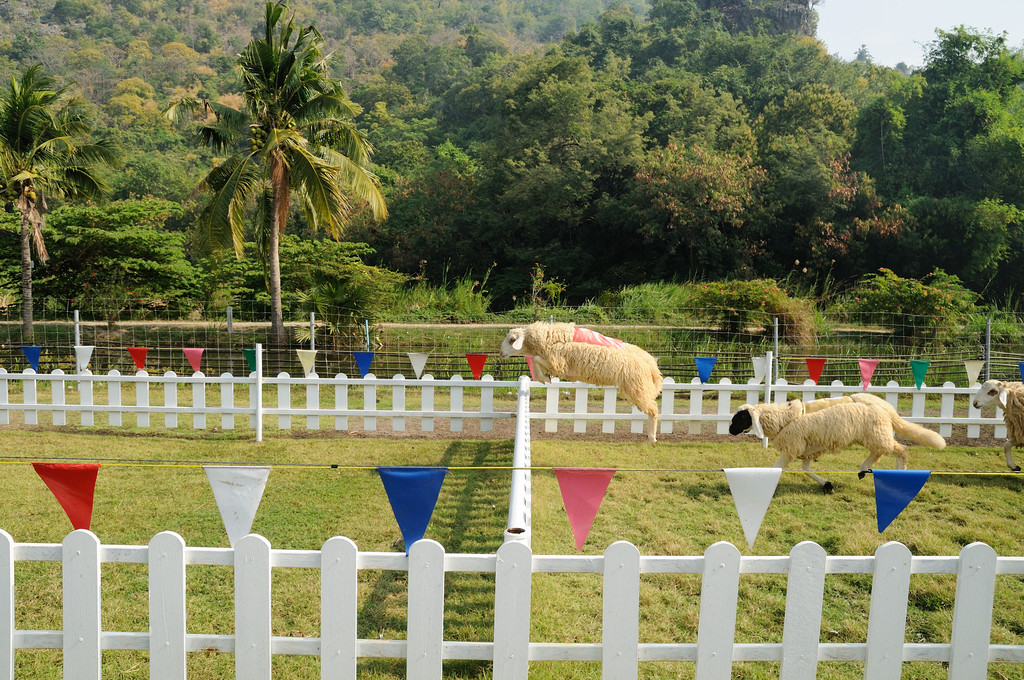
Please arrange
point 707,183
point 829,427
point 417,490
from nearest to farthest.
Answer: point 417,490 → point 829,427 → point 707,183

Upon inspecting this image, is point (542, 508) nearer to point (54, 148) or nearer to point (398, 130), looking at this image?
point (54, 148)

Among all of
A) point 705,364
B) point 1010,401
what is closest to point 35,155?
point 705,364

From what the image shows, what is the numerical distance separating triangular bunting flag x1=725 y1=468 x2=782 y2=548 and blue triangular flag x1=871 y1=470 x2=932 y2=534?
1.77 feet

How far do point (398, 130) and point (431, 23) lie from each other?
5939 centimetres

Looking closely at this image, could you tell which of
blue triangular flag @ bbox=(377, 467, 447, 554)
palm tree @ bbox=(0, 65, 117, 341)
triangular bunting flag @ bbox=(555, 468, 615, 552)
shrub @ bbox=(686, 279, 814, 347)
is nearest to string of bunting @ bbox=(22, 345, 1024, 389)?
shrub @ bbox=(686, 279, 814, 347)

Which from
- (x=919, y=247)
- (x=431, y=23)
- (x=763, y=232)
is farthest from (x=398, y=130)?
(x=431, y=23)

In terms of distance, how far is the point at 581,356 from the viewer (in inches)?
289

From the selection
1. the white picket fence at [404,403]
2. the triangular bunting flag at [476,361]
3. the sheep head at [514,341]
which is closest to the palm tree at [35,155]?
the white picket fence at [404,403]

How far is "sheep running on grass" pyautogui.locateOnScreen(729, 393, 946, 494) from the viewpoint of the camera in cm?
658

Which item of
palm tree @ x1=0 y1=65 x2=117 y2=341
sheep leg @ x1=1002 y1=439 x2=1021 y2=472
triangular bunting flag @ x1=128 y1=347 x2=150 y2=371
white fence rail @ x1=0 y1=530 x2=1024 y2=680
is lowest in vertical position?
sheep leg @ x1=1002 y1=439 x2=1021 y2=472

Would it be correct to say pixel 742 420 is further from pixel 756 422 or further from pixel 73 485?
pixel 73 485

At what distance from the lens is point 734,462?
8242 millimetres

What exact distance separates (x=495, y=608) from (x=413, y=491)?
69 centimetres

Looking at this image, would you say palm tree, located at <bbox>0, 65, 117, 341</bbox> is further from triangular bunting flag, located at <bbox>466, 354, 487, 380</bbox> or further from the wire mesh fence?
triangular bunting flag, located at <bbox>466, 354, 487, 380</bbox>
